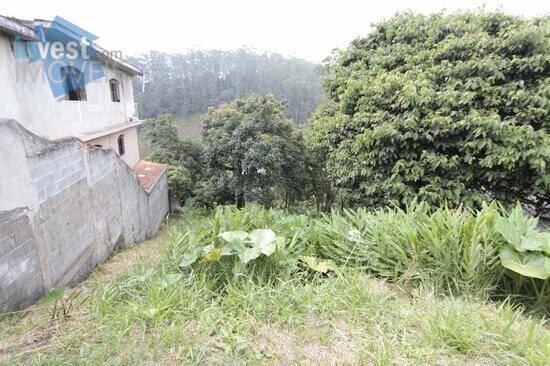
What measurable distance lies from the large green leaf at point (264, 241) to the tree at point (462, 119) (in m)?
2.62

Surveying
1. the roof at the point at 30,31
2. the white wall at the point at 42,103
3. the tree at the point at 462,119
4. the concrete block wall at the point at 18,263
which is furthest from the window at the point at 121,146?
the tree at the point at 462,119

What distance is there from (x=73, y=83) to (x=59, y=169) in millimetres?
5216

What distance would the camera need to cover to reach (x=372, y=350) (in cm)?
155

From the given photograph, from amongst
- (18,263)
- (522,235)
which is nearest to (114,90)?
(18,263)

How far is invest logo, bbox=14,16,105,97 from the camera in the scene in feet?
17.8

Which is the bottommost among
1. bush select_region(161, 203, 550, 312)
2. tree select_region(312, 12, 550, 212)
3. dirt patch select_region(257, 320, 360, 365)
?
dirt patch select_region(257, 320, 360, 365)

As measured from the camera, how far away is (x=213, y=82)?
50.6 metres

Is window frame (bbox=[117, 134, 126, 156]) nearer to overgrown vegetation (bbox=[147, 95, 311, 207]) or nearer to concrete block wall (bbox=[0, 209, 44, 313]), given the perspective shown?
overgrown vegetation (bbox=[147, 95, 311, 207])

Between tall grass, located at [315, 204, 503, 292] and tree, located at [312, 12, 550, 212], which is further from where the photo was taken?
tree, located at [312, 12, 550, 212]

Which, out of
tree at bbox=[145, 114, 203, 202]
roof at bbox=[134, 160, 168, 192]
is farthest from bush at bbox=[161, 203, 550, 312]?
tree at bbox=[145, 114, 203, 202]

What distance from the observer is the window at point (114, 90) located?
9586 millimetres

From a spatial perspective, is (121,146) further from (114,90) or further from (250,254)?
(250,254)

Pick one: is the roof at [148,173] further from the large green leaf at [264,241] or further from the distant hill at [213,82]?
the distant hill at [213,82]

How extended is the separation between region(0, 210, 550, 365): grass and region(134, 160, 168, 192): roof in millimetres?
6851
